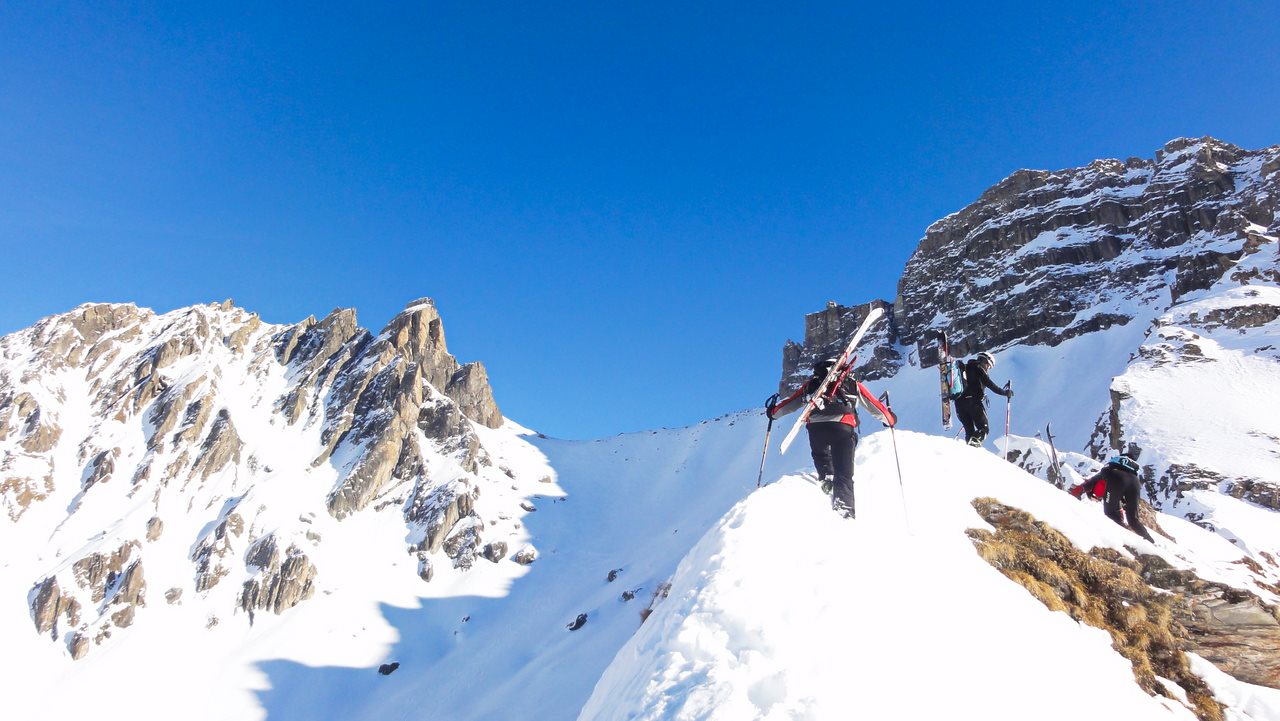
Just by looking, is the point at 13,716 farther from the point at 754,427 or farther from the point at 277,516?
the point at 754,427

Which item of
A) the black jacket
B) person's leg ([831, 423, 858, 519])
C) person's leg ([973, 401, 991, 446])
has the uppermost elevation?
the black jacket

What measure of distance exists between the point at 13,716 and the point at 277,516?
27722mm

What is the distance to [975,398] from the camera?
13945mm

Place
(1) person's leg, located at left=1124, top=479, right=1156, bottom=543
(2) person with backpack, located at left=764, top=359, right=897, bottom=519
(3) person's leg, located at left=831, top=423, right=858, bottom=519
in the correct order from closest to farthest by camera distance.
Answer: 1. (3) person's leg, located at left=831, top=423, right=858, bottom=519
2. (2) person with backpack, located at left=764, top=359, right=897, bottom=519
3. (1) person's leg, located at left=1124, top=479, right=1156, bottom=543

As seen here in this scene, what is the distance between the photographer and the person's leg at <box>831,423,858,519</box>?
8109mm

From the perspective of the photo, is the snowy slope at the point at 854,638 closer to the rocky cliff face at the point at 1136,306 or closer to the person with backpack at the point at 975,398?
the person with backpack at the point at 975,398

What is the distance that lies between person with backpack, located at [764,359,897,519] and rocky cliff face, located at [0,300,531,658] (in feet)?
241

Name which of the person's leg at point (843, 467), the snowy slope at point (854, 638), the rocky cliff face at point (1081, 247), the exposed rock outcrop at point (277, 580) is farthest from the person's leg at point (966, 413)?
the rocky cliff face at point (1081, 247)

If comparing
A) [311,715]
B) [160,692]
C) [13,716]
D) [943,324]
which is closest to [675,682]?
[311,715]

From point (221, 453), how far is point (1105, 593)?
10179 cm

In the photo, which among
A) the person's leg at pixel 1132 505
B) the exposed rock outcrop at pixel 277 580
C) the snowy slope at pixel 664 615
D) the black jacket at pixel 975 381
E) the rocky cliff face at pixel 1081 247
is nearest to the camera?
the snowy slope at pixel 664 615

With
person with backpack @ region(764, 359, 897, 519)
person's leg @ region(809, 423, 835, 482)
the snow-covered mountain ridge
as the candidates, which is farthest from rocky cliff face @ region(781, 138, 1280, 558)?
person's leg @ region(809, 423, 835, 482)

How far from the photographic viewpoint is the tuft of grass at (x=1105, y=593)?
743 centimetres

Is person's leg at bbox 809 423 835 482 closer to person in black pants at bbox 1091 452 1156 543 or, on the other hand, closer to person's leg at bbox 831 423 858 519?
person's leg at bbox 831 423 858 519
